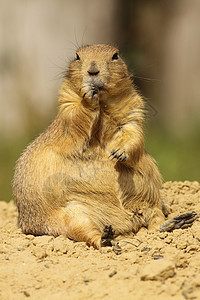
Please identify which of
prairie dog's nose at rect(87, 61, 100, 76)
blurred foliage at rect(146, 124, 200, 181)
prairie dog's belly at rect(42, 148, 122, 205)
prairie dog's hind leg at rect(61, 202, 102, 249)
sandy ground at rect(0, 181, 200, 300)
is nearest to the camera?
sandy ground at rect(0, 181, 200, 300)

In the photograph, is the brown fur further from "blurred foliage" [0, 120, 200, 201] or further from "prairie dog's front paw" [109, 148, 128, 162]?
"blurred foliage" [0, 120, 200, 201]

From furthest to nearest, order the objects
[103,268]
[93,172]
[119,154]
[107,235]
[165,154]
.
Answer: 1. [165,154]
2. [93,172]
3. [119,154]
4. [107,235]
5. [103,268]

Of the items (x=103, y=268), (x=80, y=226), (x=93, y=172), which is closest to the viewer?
(x=103, y=268)

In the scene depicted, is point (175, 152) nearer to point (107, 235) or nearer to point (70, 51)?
point (70, 51)

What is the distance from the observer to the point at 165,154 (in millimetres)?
9078

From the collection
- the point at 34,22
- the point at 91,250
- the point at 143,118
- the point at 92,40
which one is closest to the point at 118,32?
the point at 92,40

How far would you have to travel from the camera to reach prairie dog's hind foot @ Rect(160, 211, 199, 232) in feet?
15.0

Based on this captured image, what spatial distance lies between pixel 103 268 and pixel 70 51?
7.50 metres

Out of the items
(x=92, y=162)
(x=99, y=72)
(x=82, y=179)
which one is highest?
(x=99, y=72)

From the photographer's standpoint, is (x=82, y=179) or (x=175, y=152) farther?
(x=175, y=152)

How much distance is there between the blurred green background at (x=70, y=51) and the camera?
10.1 m

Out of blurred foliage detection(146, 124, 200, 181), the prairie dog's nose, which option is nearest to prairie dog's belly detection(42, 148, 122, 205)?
the prairie dog's nose

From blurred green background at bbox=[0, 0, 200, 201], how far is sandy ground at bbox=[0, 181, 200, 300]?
5184 mm

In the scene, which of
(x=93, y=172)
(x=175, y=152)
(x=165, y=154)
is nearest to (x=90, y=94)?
(x=93, y=172)
